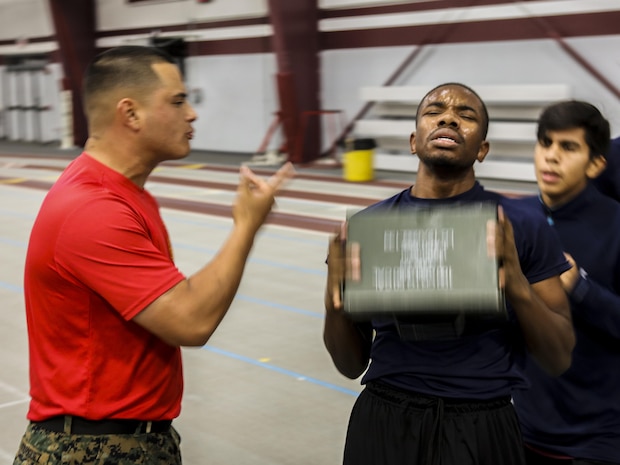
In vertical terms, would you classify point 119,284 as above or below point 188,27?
below

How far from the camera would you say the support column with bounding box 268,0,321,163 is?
1795 centimetres

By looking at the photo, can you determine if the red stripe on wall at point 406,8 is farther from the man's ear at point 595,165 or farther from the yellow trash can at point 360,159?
the man's ear at point 595,165

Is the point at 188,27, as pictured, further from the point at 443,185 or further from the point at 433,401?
the point at 433,401

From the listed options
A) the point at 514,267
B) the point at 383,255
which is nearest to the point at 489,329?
the point at 514,267

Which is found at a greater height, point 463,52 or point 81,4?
point 81,4

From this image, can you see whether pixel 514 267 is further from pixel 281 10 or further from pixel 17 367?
pixel 281 10

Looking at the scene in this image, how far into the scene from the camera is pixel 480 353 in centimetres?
241

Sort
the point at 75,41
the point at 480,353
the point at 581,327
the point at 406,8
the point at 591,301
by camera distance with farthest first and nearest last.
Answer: the point at 75,41
the point at 406,8
the point at 581,327
the point at 591,301
the point at 480,353

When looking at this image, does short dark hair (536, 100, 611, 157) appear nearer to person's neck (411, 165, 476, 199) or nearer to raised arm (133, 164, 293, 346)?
person's neck (411, 165, 476, 199)

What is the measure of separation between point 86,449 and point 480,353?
3.87 feet

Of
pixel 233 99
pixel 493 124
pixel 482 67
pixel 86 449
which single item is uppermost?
pixel 482 67

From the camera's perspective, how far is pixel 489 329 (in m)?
2.43

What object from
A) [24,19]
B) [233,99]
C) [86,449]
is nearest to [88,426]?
[86,449]

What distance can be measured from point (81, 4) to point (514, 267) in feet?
80.2
